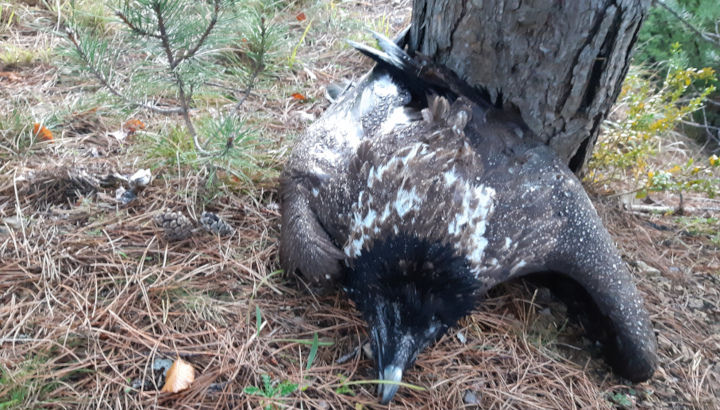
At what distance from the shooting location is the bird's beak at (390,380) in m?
1.69

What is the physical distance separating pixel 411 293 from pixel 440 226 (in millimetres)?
314

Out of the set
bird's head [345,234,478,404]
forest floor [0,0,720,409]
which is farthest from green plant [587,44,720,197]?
bird's head [345,234,478,404]

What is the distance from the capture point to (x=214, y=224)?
2.36 m

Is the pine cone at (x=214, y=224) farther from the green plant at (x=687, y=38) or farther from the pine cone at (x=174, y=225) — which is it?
the green plant at (x=687, y=38)

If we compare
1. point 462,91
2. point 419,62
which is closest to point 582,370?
point 462,91

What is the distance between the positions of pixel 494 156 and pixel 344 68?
2306 mm

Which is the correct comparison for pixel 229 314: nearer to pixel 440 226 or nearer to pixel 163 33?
pixel 440 226

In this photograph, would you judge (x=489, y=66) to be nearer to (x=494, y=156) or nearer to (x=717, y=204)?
(x=494, y=156)

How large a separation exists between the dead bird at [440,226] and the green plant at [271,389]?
355 millimetres

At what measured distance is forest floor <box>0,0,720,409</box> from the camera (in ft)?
5.74

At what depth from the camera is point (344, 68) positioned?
410cm

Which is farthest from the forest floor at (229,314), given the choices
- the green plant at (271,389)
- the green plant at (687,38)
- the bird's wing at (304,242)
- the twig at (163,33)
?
the green plant at (687,38)

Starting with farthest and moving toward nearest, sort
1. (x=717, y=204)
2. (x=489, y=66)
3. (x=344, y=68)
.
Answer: (x=344, y=68), (x=717, y=204), (x=489, y=66)

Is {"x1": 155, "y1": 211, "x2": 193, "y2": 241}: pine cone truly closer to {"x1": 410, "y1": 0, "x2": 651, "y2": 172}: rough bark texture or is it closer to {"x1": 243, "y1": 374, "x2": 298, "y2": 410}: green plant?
{"x1": 243, "y1": 374, "x2": 298, "y2": 410}: green plant
